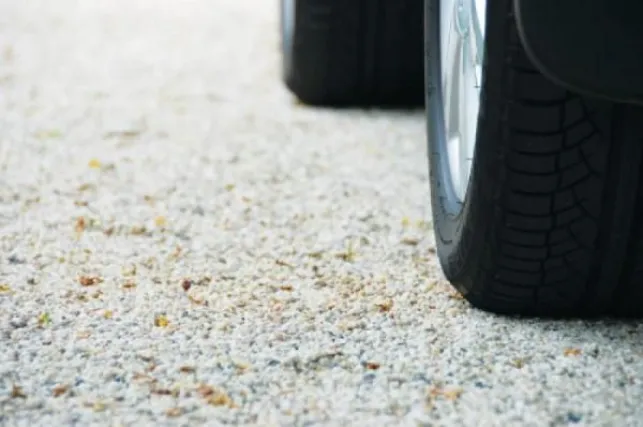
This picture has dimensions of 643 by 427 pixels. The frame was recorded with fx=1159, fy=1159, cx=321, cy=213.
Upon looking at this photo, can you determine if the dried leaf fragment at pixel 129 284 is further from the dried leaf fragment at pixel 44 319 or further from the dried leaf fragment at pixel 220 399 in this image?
the dried leaf fragment at pixel 220 399

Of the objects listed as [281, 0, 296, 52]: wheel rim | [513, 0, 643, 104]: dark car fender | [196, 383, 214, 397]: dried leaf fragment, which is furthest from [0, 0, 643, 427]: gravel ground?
[513, 0, 643, 104]: dark car fender

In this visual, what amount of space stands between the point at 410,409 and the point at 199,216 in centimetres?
68

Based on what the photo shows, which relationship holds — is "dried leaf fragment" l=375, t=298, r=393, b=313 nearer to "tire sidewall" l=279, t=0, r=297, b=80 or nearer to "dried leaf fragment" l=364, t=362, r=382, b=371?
"dried leaf fragment" l=364, t=362, r=382, b=371

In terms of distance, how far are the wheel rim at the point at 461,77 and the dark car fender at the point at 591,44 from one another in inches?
9.8

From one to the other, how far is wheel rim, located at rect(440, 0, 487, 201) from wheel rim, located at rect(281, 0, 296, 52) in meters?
0.73

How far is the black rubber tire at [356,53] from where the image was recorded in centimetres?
216

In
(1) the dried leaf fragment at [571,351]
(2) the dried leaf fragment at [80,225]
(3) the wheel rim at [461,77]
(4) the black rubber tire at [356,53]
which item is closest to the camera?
(1) the dried leaf fragment at [571,351]

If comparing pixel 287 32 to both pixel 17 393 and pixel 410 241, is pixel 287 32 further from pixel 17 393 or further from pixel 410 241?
pixel 17 393

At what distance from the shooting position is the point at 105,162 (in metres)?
1.97

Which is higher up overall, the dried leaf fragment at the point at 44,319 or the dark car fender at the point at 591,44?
the dark car fender at the point at 591,44

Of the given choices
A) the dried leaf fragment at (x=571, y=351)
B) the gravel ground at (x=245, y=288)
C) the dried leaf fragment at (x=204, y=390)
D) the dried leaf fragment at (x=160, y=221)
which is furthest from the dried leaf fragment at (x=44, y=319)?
the dried leaf fragment at (x=571, y=351)

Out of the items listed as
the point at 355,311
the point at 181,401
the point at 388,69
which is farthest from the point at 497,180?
the point at 388,69

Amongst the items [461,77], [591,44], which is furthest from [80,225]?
[591,44]

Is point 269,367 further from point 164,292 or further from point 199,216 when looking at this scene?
point 199,216
